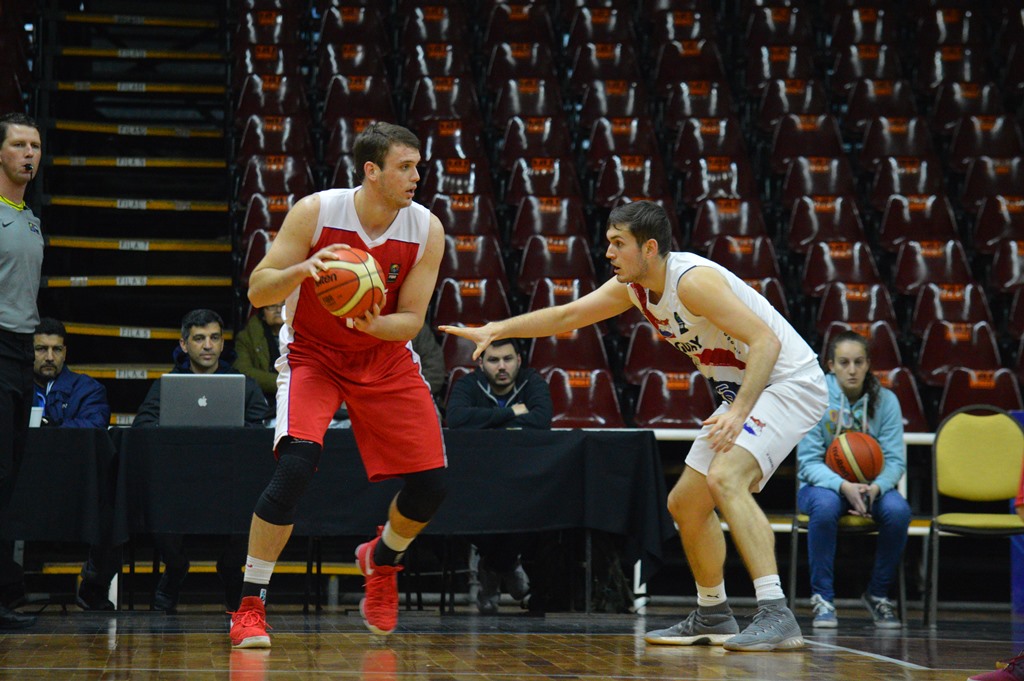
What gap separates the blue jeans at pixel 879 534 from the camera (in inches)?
260

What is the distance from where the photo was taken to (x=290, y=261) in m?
4.36

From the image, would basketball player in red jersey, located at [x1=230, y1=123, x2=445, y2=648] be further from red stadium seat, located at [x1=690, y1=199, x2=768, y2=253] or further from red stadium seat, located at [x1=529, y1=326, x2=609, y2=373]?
red stadium seat, located at [x1=690, y1=199, x2=768, y2=253]

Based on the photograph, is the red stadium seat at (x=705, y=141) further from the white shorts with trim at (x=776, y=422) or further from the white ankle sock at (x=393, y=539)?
the white ankle sock at (x=393, y=539)

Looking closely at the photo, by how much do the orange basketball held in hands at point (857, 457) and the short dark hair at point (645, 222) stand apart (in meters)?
2.53

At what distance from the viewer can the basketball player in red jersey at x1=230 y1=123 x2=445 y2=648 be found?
4328 mm

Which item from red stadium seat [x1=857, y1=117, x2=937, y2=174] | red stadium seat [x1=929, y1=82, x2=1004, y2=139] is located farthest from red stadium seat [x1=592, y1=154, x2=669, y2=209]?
red stadium seat [x1=929, y1=82, x2=1004, y2=139]

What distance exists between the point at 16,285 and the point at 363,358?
155cm

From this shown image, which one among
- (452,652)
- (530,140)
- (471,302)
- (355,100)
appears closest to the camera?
(452,652)

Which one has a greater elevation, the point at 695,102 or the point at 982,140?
the point at 695,102

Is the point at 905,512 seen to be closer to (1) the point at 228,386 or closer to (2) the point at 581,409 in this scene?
(2) the point at 581,409

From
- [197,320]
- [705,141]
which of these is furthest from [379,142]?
[705,141]

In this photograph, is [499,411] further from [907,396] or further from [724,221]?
[724,221]

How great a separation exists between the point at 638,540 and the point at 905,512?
1.42 meters

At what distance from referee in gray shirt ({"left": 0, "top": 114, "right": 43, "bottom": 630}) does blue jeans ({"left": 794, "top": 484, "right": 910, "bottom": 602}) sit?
3895 mm
